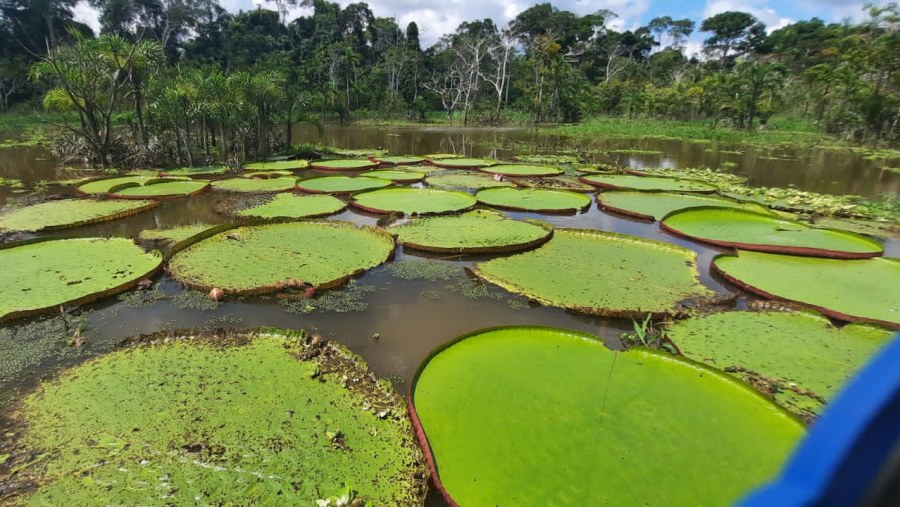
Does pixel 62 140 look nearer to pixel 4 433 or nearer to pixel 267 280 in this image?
pixel 267 280

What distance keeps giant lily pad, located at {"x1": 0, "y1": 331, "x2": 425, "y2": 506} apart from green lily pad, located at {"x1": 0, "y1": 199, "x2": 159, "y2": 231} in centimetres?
453

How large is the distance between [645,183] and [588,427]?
8.90 m

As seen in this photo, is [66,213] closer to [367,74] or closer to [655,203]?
[655,203]

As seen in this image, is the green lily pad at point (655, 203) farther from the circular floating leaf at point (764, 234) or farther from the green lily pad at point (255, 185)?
the green lily pad at point (255, 185)

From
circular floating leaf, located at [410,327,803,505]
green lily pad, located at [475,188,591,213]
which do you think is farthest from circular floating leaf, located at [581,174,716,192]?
circular floating leaf, located at [410,327,803,505]

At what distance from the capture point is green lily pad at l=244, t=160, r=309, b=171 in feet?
37.7

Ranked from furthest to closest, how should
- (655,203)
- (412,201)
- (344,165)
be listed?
1. (344,165)
2. (655,203)
3. (412,201)

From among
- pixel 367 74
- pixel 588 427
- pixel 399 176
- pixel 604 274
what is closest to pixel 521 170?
pixel 399 176

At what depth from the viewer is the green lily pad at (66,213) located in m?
6.05

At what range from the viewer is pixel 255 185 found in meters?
9.29

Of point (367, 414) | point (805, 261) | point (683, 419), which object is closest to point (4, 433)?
point (367, 414)

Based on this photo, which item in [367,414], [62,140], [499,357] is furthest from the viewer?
[62,140]

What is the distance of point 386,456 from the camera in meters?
2.35

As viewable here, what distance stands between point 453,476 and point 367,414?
0.72 metres
